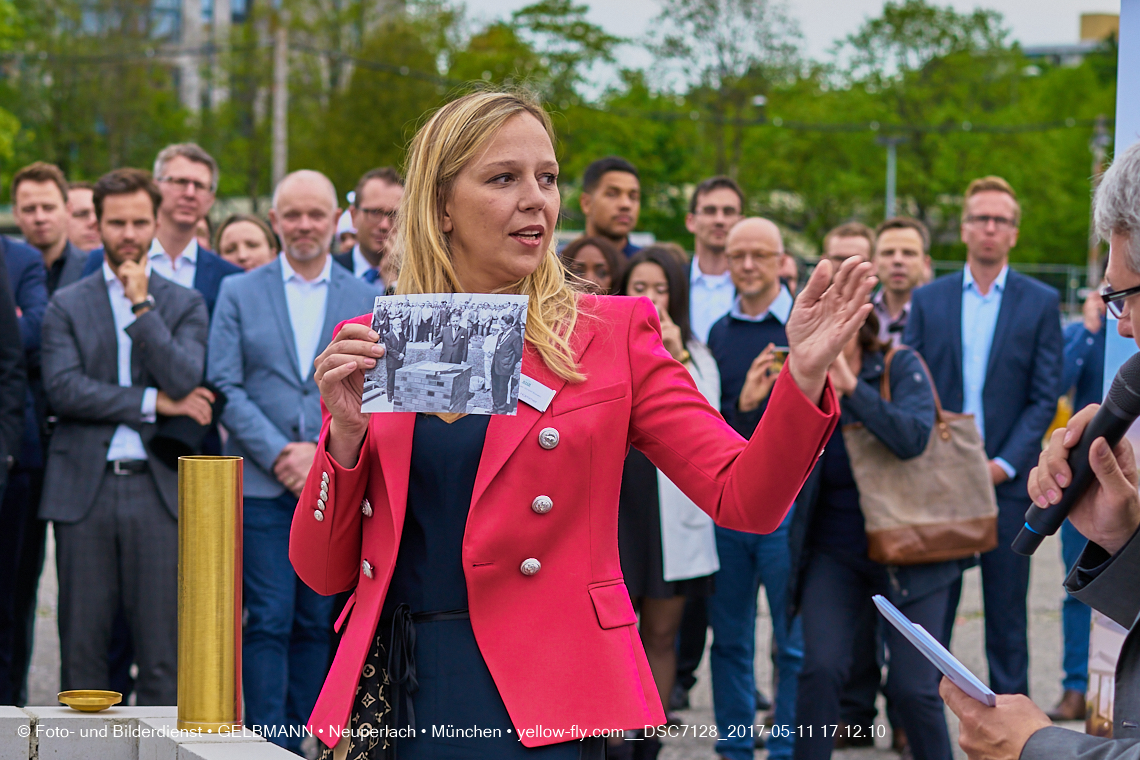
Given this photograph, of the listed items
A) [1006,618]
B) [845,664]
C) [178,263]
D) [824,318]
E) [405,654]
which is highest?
[178,263]

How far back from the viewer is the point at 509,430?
8.05 feet

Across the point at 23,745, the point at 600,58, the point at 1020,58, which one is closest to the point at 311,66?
the point at 600,58

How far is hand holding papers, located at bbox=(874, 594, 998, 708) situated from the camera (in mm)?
2050

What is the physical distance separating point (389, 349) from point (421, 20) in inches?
1469

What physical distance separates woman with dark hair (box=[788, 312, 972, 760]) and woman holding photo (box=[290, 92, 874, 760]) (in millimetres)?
2407

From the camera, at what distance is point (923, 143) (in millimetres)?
46938

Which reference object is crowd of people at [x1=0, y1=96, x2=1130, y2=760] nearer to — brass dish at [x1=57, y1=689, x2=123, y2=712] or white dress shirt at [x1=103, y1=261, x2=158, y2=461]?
white dress shirt at [x1=103, y1=261, x2=158, y2=461]

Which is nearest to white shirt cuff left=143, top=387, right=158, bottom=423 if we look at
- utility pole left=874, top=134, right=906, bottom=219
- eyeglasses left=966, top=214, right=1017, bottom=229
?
eyeglasses left=966, top=214, right=1017, bottom=229

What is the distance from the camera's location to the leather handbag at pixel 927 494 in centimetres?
491

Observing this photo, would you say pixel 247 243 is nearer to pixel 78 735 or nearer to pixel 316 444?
pixel 316 444

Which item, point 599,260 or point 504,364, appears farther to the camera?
point 599,260

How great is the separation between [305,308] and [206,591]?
11.1 feet

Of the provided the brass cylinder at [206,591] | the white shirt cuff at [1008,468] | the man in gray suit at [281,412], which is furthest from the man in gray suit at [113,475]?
the white shirt cuff at [1008,468]

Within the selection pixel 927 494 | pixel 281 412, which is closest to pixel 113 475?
pixel 281 412
